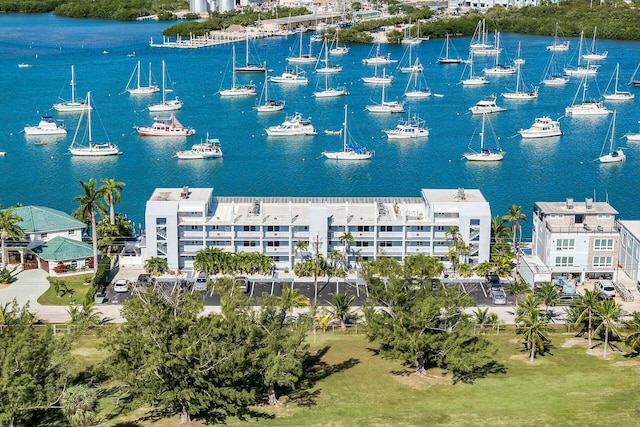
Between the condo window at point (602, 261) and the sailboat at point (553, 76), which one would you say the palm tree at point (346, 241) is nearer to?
the condo window at point (602, 261)

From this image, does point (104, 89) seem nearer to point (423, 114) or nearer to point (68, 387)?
point (423, 114)

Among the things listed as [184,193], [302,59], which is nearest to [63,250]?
[184,193]

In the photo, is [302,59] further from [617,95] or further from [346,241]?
[346,241]

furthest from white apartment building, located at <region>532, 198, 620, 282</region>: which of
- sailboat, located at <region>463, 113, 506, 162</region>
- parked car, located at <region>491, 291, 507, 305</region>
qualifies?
sailboat, located at <region>463, 113, 506, 162</region>

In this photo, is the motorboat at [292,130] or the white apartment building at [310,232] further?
the motorboat at [292,130]

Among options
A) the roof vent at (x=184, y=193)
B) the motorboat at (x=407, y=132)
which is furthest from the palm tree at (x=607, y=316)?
the motorboat at (x=407, y=132)

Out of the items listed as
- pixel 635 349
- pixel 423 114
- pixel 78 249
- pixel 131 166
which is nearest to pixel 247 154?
pixel 131 166

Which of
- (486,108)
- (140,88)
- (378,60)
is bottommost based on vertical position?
(486,108)

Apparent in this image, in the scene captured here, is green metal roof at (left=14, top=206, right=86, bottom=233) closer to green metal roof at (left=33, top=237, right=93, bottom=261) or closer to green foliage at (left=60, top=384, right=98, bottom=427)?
green metal roof at (left=33, top=237, right=93, bottom=261)
